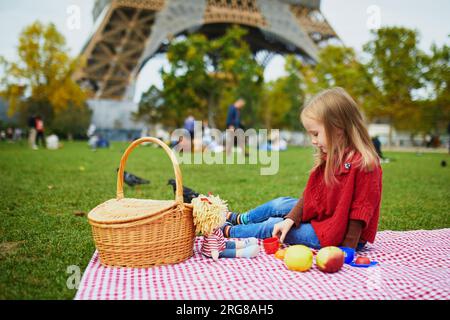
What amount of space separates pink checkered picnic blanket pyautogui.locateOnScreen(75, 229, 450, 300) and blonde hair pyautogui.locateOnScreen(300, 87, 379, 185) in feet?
2.03

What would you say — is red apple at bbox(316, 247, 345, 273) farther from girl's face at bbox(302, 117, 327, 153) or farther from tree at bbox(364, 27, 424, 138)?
tree at bbox(364, 27, 424, 138)

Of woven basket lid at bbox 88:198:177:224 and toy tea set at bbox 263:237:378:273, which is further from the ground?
woven basket lid at bbox 88:198:177:224

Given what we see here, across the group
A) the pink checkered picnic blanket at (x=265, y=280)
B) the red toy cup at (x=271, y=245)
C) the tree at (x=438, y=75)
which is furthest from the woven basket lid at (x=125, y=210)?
the tree at (x=438, y=75)

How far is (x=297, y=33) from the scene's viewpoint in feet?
101

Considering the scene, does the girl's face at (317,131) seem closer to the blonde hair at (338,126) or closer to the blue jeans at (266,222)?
the blonde hair at (338,126)

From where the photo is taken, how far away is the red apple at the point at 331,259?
2.34 m

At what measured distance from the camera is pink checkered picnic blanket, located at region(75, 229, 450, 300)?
2016 millimetres

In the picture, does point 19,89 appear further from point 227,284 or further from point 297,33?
point 227,284

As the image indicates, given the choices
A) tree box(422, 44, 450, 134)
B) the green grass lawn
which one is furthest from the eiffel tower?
the green grass lawn

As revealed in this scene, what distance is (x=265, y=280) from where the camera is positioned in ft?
7.33

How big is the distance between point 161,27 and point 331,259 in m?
27.6

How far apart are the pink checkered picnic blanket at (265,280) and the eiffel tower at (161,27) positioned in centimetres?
2659

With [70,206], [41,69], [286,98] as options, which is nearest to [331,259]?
[70,206]
